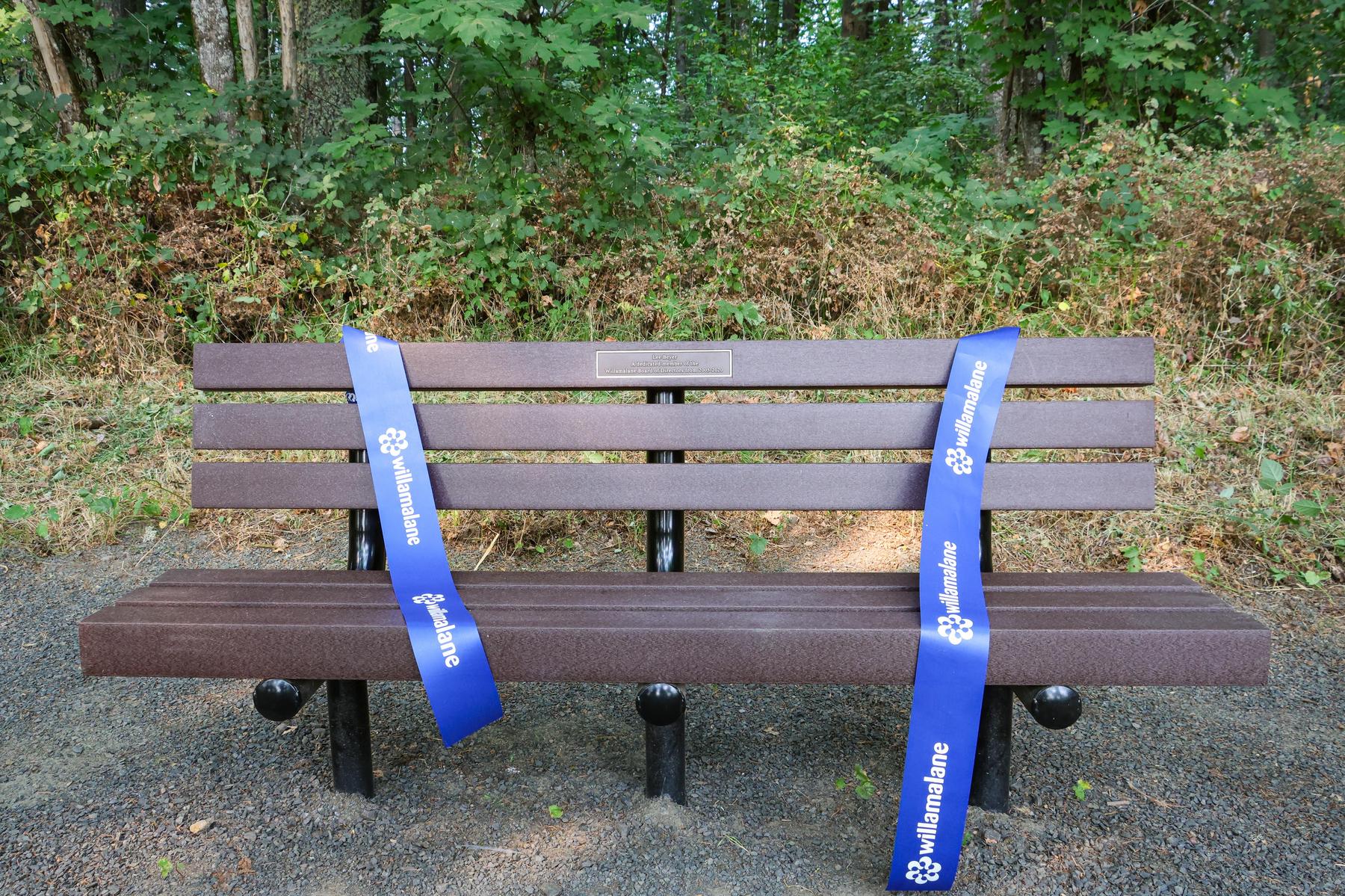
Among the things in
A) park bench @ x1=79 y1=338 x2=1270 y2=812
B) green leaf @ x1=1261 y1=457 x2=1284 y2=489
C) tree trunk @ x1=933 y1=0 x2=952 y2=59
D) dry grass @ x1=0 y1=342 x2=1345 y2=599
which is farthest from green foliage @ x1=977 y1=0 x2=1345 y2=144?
tree trunk @ x1=933 y1=0 x2=952 y2=59

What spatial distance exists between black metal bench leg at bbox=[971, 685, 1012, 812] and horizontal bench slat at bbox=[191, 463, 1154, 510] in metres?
0.47

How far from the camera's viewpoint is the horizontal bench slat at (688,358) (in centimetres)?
233

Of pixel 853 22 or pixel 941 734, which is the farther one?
pixel 853 22

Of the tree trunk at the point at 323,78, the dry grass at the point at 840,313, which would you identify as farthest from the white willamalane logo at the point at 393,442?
the tree trunk at the point at 323,78

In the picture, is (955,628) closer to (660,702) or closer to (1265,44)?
(660,702)

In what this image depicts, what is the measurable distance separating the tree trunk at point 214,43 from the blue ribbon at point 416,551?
4.93 m

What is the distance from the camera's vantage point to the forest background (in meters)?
4.34

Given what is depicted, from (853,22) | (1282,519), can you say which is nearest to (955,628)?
(1282,519)

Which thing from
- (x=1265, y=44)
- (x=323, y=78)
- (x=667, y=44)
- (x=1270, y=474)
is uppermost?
(x=667, y=44)

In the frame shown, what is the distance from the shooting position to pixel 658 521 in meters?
2.42

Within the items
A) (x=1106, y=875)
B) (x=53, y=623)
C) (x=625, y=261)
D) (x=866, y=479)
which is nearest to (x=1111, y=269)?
(x=625, y=261)

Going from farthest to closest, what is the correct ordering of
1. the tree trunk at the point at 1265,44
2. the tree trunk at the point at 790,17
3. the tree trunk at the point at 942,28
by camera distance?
the tree trunk at the point at 790,17, the tree trunk at the point at 942,28, the tree trunk at the point at 1265,44

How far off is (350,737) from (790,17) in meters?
17.7

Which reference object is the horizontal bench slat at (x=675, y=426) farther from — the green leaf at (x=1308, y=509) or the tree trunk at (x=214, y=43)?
the tree trunk at (x=214, y=43)
